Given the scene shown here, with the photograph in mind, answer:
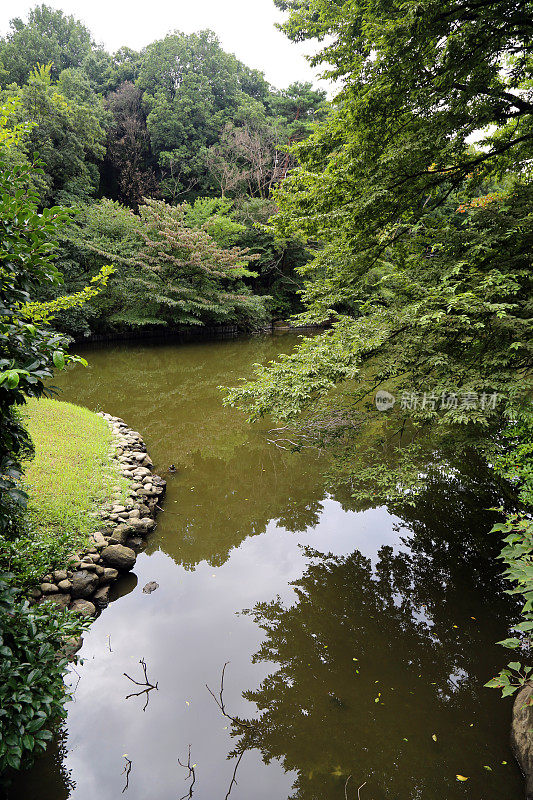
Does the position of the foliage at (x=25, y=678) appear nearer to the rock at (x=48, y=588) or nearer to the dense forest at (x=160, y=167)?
the rock at (x=48, y=588)

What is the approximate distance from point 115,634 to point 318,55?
19.7 feet

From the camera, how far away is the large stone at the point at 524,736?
212cm

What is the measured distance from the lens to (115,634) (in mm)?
3385

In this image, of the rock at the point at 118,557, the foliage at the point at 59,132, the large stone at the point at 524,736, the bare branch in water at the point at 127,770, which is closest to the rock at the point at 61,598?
the rock at the point at 118,557

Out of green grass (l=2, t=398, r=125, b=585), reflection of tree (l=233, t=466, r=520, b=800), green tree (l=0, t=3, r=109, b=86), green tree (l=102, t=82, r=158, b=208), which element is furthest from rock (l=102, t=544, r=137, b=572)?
green tree (l=0, t=3, r=109, b=86)

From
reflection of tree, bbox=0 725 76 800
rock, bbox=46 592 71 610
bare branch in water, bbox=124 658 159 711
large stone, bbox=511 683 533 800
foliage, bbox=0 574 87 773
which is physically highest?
foliage, bbox=0 574 87 773

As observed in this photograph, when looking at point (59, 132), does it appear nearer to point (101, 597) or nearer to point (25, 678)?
point (101, 597)

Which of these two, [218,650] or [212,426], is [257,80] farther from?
[218,650]

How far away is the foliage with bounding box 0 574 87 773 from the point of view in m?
1.59

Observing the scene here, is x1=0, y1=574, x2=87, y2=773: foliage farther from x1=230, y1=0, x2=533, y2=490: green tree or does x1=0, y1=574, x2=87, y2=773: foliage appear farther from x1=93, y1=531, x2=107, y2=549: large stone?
x1=230, y1=0, x2=533, y2=490: green tree

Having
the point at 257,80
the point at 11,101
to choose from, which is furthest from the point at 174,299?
the point at 257,80

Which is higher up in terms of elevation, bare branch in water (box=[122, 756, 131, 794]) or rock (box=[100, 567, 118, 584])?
rock (box=[100, 567, 118, 584])

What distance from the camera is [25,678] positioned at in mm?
1701

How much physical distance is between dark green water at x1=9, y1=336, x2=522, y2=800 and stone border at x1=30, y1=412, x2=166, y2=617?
7.8 inches
